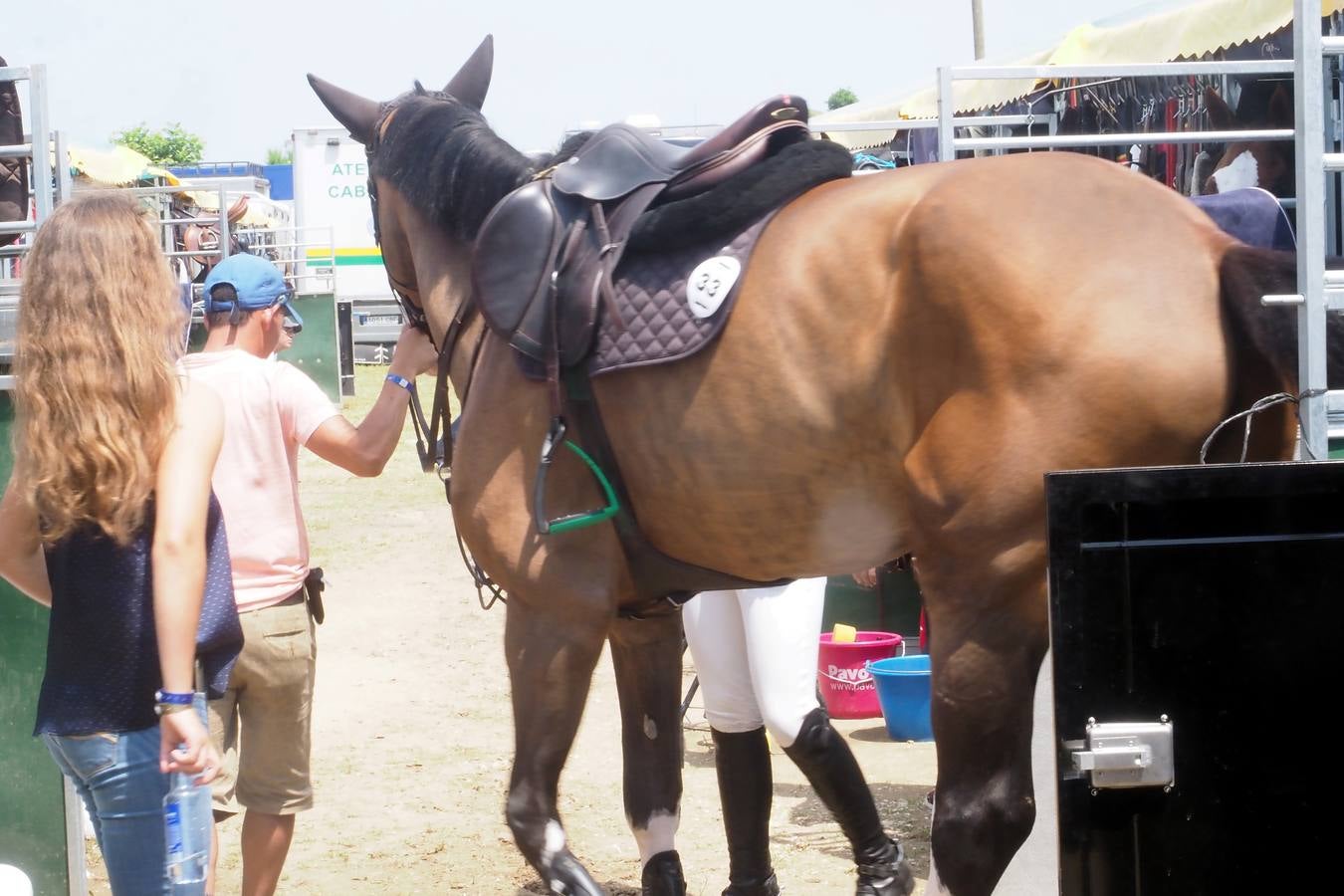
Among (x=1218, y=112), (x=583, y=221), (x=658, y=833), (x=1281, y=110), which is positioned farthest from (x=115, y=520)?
(x=1281, y=110)

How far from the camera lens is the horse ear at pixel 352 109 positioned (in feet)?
11.8

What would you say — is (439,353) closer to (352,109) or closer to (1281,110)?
(352,109)

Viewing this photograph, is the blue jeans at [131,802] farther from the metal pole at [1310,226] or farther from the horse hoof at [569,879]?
the metal pole at [1310,226]

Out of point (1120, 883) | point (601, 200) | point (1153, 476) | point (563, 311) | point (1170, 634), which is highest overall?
point (601, 200)

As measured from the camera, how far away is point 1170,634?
186 cm

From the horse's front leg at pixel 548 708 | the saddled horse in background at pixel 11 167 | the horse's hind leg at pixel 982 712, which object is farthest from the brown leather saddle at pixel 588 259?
the saddled horse in background at pixel 11 167

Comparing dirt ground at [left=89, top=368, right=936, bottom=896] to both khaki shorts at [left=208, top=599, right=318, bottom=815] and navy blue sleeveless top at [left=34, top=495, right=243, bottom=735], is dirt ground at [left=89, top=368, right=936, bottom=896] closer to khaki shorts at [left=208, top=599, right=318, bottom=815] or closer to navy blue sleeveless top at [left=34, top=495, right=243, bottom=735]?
khaki shorts at [left=208, top=599, right=318, bottom=815]

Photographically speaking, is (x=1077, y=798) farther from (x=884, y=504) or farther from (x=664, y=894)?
(x=664, y=894)

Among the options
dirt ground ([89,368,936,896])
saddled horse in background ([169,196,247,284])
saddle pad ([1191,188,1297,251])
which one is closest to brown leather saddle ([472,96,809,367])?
saddle pad ([1191,188,1297,251])

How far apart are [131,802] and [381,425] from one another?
56.3 inches

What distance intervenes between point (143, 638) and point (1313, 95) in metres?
2.24

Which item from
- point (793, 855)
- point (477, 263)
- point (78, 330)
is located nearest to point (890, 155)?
point (793, 855)

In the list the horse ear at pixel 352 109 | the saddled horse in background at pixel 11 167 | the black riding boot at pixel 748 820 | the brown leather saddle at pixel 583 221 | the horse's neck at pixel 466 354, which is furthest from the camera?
the saddled horse in background at pixel 11 167

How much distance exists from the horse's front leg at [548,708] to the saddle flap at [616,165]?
0.90m
